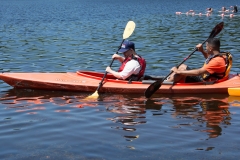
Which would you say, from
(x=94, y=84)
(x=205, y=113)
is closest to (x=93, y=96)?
(x=94, y=84)

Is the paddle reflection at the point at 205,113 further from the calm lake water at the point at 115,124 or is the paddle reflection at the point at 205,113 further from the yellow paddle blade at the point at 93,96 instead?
the yellow paddle blade at the point at 93,96

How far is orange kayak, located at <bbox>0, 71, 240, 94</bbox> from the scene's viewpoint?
930cm

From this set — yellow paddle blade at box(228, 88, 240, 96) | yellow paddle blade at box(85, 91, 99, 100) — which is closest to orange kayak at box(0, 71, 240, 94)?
yellow paddle blade at box(228, 88, 240, 96)

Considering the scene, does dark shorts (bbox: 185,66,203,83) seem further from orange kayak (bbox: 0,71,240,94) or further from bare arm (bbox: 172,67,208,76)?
bare arm (bbox: 172,67,208,76)

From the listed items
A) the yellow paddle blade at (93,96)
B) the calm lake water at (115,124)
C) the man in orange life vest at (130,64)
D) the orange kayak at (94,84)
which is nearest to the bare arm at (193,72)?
the orange kayak at (94,84)

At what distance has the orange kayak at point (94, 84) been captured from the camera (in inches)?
366

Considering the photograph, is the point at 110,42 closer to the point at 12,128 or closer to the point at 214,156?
the point at 12,128

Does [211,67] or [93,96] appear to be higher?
[211,67]

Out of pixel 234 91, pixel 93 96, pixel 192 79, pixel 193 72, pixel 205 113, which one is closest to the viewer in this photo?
pixel 205 113

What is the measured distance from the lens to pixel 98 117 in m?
7.87

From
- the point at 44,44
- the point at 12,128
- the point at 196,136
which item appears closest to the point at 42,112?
the point at 12,128

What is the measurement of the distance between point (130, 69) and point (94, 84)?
0.84 metres

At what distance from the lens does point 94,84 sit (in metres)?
9.65

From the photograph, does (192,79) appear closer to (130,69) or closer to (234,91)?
(234,91)
